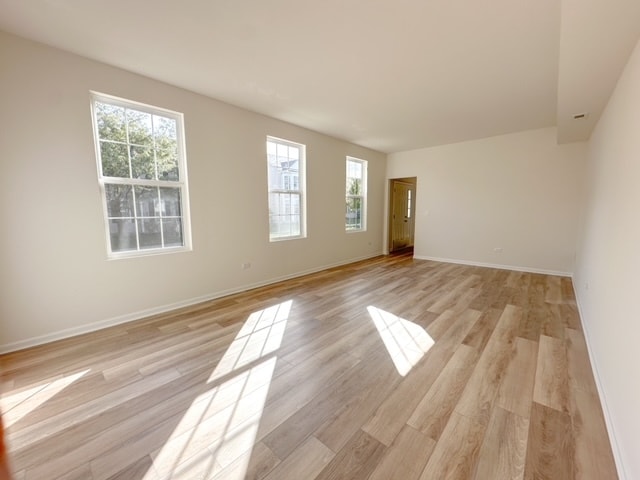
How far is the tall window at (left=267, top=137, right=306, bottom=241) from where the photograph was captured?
4.41m

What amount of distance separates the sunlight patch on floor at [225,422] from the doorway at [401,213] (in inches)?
217

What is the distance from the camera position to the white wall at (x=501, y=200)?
4.73 metres

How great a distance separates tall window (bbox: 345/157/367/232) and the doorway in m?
1.03

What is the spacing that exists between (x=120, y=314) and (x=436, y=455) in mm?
3192

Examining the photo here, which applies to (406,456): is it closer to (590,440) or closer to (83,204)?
(590,440)

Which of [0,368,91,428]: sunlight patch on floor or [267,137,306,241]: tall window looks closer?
[0,368,91,428]: sunlight patch on floor

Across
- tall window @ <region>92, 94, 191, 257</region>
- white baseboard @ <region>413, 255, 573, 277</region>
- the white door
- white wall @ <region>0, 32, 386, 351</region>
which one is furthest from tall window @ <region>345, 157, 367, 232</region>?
tall window @ <region>92, 94, 191, 257</region>

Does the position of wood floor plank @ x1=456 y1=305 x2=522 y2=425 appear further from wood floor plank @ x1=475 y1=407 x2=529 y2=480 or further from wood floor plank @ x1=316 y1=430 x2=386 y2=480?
wood floor plank @ x1=316 y1=430 x2=386 y2=480

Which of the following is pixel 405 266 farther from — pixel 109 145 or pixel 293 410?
pixel 109 145

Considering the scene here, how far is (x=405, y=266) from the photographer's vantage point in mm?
5695

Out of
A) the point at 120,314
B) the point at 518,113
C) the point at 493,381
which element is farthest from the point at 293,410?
the point at 518,113

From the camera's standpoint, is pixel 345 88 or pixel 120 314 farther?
pixel 345 88

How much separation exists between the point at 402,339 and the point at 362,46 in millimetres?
2684

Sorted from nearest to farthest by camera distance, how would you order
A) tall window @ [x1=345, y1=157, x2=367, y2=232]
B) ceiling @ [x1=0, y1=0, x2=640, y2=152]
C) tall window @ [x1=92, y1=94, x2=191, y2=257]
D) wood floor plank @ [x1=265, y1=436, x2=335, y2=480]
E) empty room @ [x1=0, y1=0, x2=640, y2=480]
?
wood floor plank @ [x1=265, y1=436, x2=335, y2=480]
empty room @ [x1=0, y1=0, x2=640, y2=480]
ceiling @ [x1=0, y1=0, x2=640, y2=152]
tall window @ [x1=92, y1=94, x2=191, y2=257]
tall window @ [x1=345, y1=157, x2=367, y2=232]
